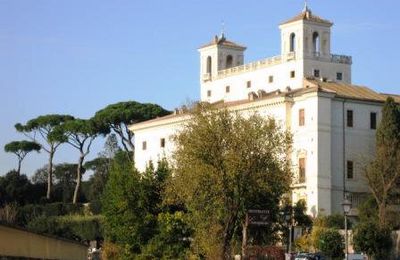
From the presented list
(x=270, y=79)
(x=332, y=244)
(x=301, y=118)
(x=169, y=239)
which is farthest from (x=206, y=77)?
(x=169, y=239)

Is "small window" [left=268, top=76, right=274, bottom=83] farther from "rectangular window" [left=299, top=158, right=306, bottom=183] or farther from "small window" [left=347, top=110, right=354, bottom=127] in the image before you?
"rectangular window" [left=299, top=158, right=306, bottom=183]

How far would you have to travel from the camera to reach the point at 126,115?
354ft

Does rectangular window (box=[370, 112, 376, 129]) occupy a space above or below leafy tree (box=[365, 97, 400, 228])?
above

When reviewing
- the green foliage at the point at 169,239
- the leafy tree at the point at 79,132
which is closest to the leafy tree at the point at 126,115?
the leafy tree at the point at 79,132

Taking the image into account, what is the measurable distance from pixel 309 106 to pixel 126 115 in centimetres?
3286

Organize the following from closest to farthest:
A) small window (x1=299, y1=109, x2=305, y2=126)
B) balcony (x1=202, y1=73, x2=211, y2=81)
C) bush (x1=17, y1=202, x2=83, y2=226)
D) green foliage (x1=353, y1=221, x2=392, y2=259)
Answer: green foliage (x1=353, y1=221, x2=392, y2=259) → small window (x1=299, y1=109, x2=305, y2=126) → bush (x1=17, y1=202, x2=83, y2=226) → balcony (x1=202, y1=73, x2=211, y2=81)

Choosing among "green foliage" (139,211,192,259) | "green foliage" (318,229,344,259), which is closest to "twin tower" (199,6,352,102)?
"green foliage" (318,229,344,259)

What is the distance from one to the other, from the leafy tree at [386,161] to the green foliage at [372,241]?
11.7m

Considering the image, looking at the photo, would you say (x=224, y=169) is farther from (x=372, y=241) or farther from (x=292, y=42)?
(x=292, y=42)

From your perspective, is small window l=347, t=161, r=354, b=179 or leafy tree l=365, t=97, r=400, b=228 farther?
small window l=347, t=161, r=354, b=179

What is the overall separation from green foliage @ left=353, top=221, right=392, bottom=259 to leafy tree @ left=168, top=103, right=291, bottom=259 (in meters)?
12.2

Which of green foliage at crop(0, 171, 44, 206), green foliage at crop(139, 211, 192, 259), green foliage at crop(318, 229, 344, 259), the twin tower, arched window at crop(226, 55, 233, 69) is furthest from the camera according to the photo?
green foliage at crop(0, 171, 44, 206)

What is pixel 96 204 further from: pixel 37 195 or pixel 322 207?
pixel 322 207

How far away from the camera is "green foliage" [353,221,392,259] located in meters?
56.3
